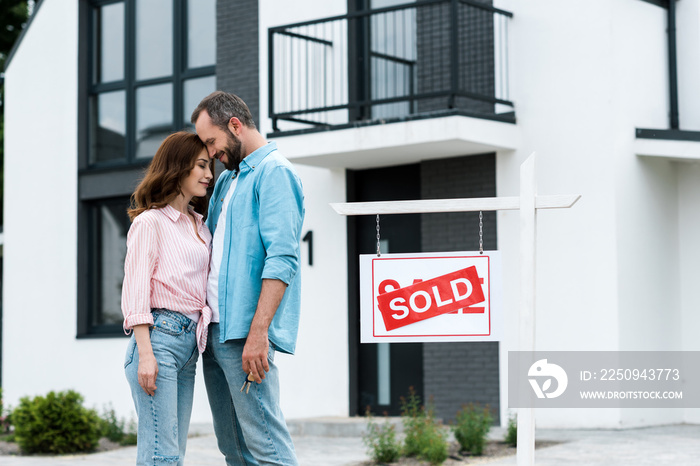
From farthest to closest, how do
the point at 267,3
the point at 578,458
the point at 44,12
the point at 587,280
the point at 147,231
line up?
the point at 44,12
the point at 267,3
the point at 587,280
the point at 578,458
the point at 147,231

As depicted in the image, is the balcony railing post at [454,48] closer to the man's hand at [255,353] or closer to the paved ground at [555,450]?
the paved ground at [555,450]

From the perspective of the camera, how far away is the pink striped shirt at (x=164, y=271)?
3818mm

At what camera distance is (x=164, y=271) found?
3889 millimetres

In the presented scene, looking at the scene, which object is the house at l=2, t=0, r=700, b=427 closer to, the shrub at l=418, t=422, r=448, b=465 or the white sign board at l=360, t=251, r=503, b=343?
the shrub at l=418, t=422, r=448, b=465

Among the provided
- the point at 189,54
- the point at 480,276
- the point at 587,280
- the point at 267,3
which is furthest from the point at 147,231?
the point at 189,54

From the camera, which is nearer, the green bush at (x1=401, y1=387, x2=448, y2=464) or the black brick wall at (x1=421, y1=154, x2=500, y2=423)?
the green bush at (x1=401, y1=387, x2=448, y2=464)

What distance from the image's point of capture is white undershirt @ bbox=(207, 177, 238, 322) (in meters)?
3.93

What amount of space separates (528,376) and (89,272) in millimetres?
10208

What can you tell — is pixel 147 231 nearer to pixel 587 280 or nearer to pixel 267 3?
pixel 587 280

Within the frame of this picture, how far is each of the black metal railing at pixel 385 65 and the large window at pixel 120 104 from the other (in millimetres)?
1770

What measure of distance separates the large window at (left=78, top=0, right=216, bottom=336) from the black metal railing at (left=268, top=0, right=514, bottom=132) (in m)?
1.77

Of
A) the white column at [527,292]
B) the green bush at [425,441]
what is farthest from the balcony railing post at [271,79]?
the white column at [527,292]

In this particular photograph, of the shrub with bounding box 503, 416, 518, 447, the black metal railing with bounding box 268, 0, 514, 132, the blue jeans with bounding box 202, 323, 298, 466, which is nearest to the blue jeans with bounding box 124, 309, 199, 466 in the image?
the blue jeans with bounding box 202, 323, 298, 466

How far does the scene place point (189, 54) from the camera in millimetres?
12797
